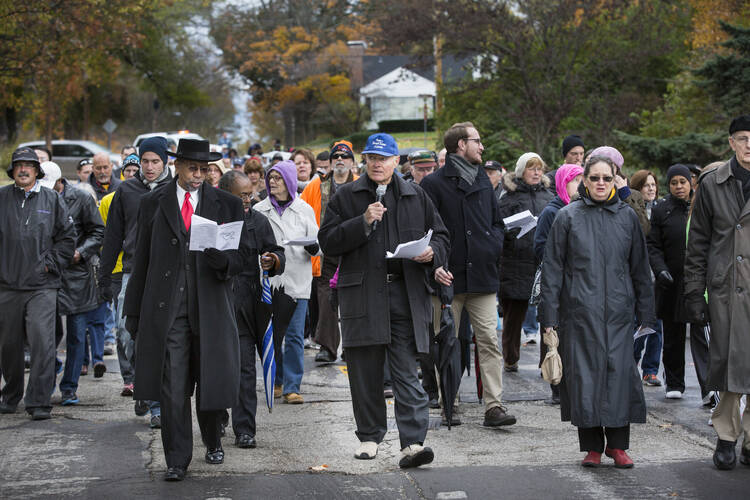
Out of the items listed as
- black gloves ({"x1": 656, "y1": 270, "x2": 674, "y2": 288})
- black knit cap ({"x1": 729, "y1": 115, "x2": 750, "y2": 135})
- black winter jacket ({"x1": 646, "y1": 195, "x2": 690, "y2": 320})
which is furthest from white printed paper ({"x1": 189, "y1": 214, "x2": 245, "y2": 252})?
black winter jacket ({"x1": 646, "y1": 195, "x2": 690, "y2": 320})

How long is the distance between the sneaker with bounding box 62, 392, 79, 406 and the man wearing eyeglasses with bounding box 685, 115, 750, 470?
551 cm

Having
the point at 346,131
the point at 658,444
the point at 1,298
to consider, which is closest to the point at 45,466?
the point at 1,298

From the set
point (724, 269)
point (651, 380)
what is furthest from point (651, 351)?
point (724, 269)

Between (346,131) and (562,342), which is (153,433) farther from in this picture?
(346,131)

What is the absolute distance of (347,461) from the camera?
23.1 feet

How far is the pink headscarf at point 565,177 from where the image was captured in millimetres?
9031

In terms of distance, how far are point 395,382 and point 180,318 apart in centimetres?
152

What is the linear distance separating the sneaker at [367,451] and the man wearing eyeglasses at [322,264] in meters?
3.64

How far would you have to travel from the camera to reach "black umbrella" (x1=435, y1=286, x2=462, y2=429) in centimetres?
758

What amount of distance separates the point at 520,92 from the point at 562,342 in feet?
77.9

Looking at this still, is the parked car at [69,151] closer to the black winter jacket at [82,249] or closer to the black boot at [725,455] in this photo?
the black winter jacket at [82,249]

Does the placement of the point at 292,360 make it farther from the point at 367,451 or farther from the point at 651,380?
the point at 651,380

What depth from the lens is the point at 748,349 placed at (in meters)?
6.77

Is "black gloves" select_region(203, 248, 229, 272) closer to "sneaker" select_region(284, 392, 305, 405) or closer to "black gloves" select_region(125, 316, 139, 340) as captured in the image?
"black gloves" select_region(125, 316, 139, 340)
